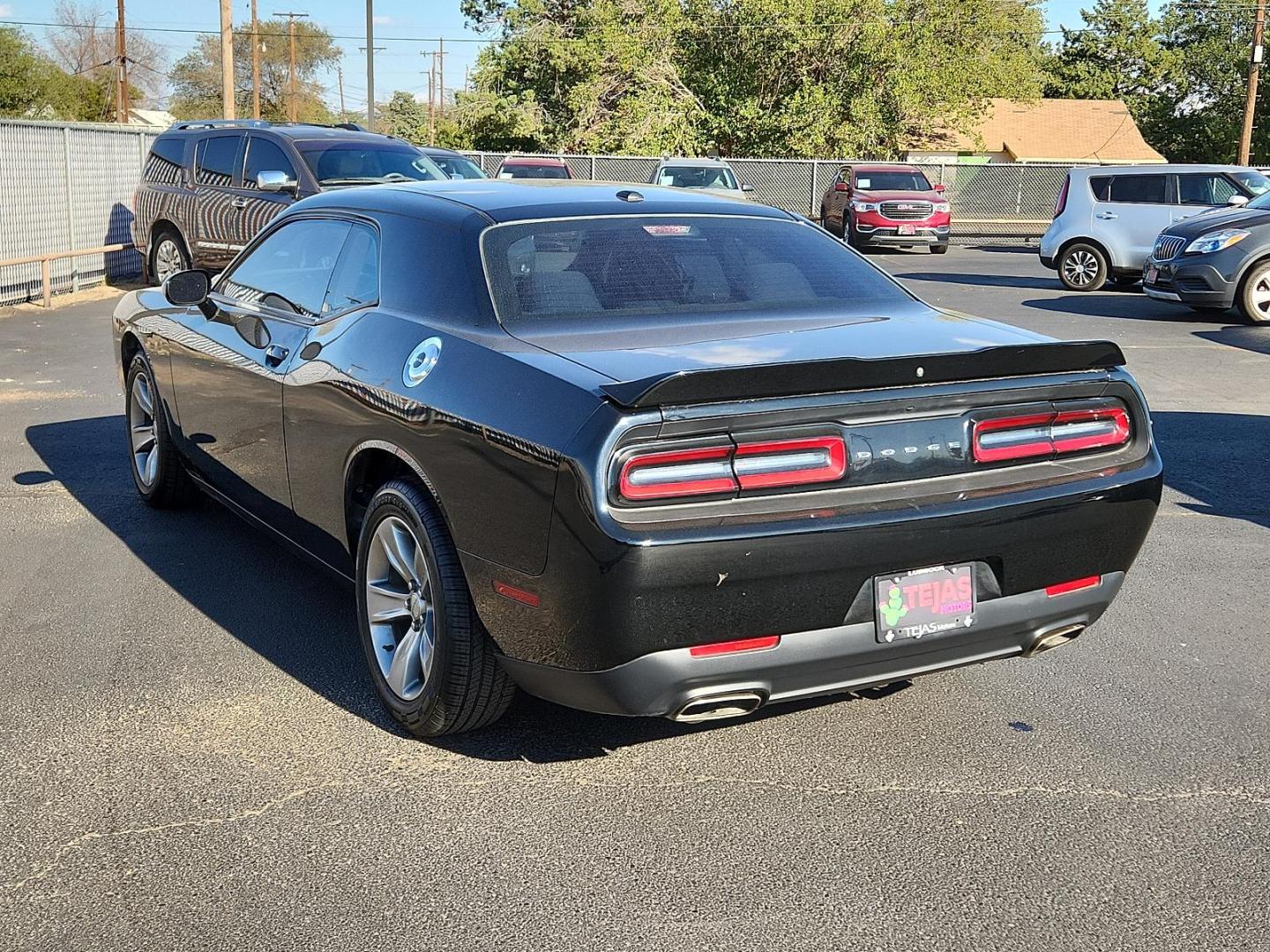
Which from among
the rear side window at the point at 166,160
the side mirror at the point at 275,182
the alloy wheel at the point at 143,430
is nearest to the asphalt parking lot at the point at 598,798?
the alloy wheel at the point at 143,430

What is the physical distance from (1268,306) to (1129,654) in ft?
38.6

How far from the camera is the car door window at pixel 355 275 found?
15.4ft

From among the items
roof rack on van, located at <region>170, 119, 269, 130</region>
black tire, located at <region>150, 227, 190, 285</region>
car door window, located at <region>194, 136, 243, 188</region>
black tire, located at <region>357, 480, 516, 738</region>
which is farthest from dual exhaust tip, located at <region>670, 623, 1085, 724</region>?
black tire, located at <region>150, 227, 190, 285</region>

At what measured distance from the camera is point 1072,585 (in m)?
3.95

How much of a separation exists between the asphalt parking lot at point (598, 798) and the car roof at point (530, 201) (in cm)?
155

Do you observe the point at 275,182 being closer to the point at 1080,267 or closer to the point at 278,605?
the point at 278,605

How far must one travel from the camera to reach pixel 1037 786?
3889 millimetres

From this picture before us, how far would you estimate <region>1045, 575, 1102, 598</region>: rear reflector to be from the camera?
3898 mm

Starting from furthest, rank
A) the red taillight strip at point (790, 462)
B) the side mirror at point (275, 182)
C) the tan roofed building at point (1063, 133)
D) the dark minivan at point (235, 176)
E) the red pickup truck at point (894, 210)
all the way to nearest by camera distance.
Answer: the tan roofed building at point (1063, 133) < the red pickup truck at point (894, 210) < the dark minivan at point (235, 176) < the side mirror at point (275, 182) < the red taillight strip at point (790, 462)

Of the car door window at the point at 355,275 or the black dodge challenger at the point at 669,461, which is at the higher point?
the car door window at the point at 355,275

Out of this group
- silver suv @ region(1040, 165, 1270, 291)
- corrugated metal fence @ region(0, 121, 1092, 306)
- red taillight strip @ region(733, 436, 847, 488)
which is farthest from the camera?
silver suv @ region(1040, 165, 1270, 291)

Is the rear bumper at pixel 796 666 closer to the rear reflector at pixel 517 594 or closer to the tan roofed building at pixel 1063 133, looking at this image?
the rear reflector at pixel 517 594

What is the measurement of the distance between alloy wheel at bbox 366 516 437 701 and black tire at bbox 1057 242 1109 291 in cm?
1754

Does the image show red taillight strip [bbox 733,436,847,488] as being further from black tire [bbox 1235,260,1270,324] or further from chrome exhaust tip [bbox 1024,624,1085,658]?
black tire [bbox 1235,260,1270,324]
